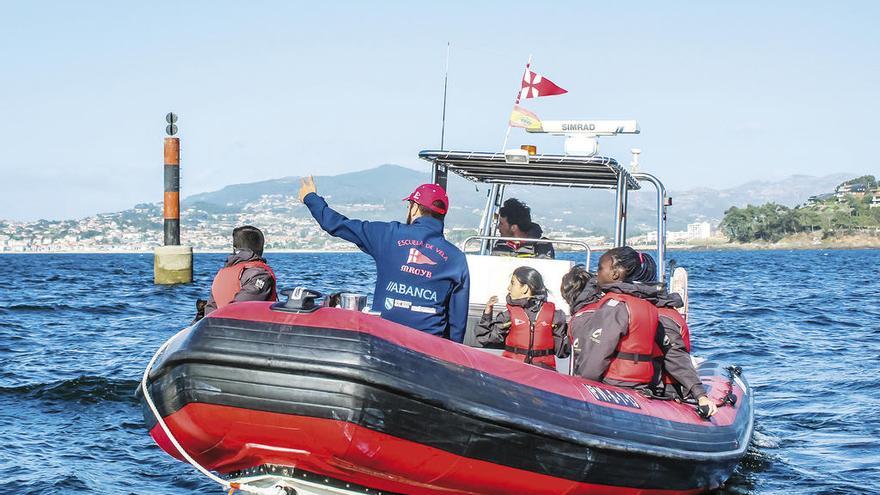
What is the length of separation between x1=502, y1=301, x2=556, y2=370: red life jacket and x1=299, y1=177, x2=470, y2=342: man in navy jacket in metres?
1.36

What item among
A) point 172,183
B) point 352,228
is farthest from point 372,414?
point 172,183

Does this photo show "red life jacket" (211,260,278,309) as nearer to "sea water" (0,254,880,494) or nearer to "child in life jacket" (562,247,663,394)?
"sea water" (0,254,880,494)

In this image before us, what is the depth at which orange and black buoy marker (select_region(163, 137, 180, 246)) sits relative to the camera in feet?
84.7

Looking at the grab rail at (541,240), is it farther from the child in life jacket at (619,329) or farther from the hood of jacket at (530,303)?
the child in life jacket at (619,329)

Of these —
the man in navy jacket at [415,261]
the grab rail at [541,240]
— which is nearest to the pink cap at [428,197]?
the man in navy jacket at [415,261]

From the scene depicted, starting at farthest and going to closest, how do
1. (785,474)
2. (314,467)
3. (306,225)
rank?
(306,225) → (785,474) → (314,467)

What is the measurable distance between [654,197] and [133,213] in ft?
615

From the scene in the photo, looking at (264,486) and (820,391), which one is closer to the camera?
(264,486)

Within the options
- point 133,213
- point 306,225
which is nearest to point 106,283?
point 306,225

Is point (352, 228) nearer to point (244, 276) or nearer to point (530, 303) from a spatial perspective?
point (244, 276)

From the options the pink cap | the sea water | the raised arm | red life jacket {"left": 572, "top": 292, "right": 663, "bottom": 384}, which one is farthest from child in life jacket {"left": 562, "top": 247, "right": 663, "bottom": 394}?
the sea water

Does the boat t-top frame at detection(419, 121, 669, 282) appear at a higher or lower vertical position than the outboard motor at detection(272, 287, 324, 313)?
higher

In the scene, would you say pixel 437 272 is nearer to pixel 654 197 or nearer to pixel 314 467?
pixel 314 467

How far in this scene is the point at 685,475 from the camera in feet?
19.0
